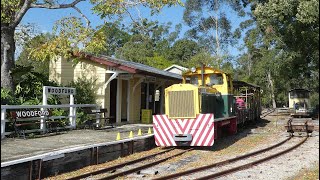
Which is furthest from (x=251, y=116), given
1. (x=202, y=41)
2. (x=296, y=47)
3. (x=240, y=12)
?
(x=202, y=41)

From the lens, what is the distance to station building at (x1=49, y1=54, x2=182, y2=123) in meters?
16.5

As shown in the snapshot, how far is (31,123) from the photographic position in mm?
11172

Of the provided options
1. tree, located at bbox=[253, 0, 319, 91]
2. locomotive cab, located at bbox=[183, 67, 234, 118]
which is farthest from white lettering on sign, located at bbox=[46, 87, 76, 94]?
tree, located at bbox=[253, 0, 319, 91]

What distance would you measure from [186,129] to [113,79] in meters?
7.03

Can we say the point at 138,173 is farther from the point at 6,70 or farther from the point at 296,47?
the point at 296,47

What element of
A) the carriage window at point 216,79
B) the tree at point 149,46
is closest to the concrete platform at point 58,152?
the carriage window at point 216,79

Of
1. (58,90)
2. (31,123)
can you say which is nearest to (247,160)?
(31,123)

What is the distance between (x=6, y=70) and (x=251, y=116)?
13.1m

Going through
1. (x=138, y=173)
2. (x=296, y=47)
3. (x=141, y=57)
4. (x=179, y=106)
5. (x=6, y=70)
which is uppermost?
(x=141, y=57)

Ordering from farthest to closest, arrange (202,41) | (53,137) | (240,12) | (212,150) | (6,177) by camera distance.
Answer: (202,41)
(240,12)
(212,150)
(53,137)
(6,177)

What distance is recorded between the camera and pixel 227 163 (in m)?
9.75

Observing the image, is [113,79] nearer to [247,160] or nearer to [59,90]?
[59,90]

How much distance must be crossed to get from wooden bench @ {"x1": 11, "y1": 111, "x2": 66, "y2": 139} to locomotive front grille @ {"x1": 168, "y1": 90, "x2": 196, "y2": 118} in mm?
3991

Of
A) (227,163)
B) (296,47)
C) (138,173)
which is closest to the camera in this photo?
(138,173)
